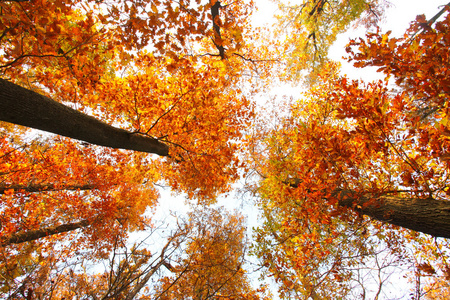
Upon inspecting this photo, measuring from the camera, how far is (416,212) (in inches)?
115

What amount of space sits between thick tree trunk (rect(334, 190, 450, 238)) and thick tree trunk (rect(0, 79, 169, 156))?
4.23 meters

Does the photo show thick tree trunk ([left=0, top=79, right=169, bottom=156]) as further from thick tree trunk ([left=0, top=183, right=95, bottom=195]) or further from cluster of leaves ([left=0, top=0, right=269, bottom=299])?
thick tree trunk ([left=0, top=183, right=95, bottom=195])

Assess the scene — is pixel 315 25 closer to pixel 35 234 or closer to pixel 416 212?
pixel 416 212

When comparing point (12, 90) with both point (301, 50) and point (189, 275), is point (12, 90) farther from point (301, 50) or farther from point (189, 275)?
point (301, 50)

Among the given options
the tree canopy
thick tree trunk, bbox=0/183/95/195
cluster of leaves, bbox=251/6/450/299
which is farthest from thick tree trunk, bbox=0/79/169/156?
thick tree trunk, bbox=0/183/95/195

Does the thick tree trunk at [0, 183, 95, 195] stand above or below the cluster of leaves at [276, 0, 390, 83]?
below

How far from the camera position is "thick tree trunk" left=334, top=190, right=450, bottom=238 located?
2.60 m

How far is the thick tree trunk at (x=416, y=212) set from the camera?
2600 millimetres

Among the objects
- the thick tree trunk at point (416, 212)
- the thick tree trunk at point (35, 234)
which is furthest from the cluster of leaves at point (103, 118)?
the thick tree trunk at point (416, 212)

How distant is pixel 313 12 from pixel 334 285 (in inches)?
456

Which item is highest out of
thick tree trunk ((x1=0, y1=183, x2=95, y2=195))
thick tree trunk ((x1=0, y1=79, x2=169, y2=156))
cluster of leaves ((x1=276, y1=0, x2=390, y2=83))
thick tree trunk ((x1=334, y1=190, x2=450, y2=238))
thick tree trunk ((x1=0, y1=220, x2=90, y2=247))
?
cluster of leaves ((x1=276, y1=0, x2=390, y2=83))

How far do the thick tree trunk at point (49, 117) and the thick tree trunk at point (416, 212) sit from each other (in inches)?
166

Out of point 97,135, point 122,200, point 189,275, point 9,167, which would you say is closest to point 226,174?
point 97,135

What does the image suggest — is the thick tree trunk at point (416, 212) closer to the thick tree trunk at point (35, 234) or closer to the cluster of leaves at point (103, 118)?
the cluster of leaves at point (103, 118)
